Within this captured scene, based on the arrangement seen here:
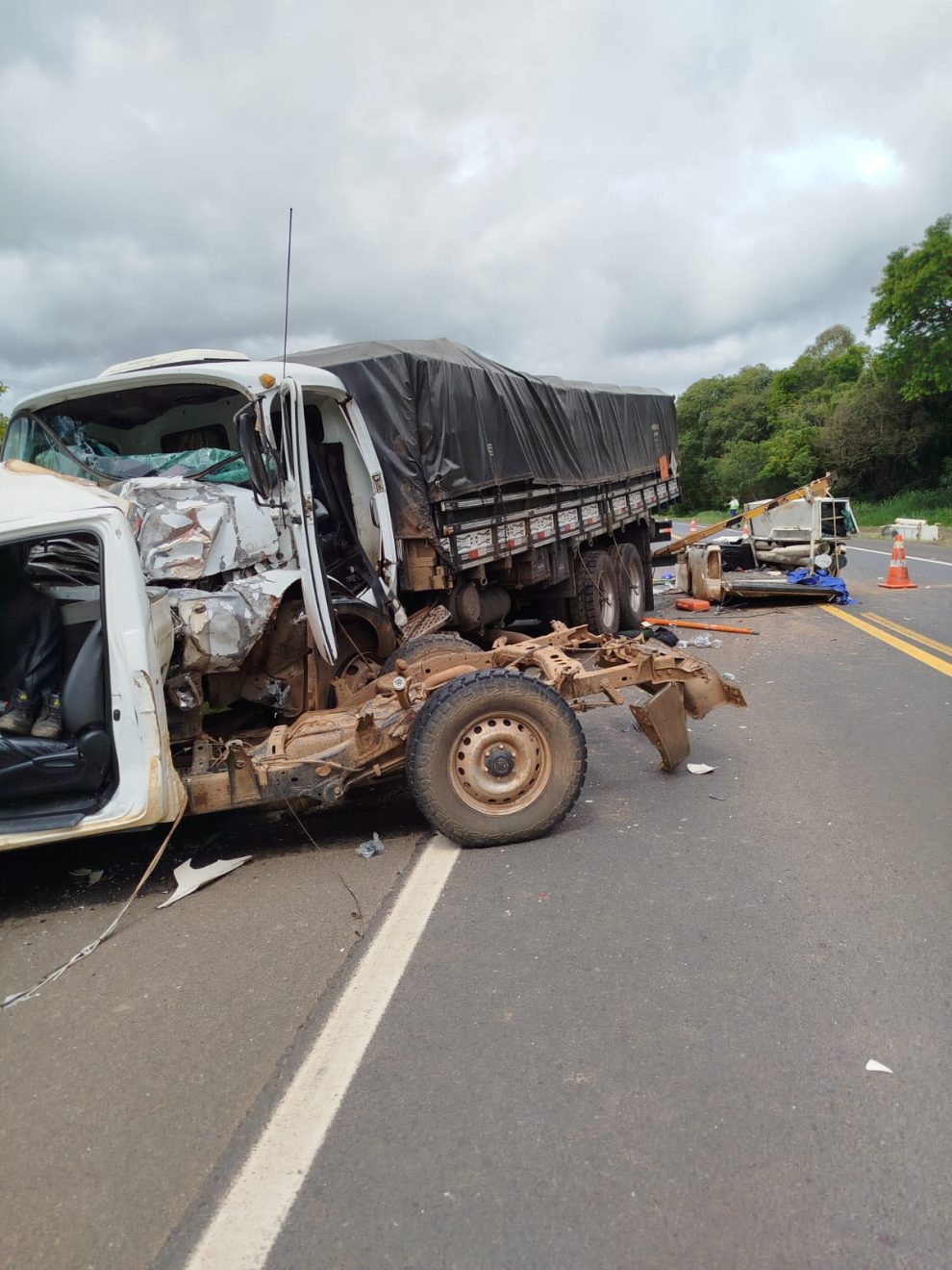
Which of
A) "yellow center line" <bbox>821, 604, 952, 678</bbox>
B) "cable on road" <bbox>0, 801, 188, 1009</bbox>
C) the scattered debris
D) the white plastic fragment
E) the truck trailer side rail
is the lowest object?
"cable on road" <bbox>0, 801, 188, 1009</bbox>

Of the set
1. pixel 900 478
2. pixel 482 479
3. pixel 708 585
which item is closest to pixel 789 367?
pixel 900 478

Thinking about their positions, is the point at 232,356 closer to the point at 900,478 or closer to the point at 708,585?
the point at 708,585

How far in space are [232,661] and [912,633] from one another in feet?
29.2

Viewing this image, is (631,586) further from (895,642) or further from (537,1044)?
(537,1044)

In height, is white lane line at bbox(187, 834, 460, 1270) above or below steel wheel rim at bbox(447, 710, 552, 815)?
below

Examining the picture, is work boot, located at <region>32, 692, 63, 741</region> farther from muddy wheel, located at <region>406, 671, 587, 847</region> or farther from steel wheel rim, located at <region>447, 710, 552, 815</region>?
steel wheel rim, located at <region>447, 710, 552, 815</region>

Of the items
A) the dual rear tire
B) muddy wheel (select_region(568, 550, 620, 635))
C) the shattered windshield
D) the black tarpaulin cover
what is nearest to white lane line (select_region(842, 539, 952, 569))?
the dual rear tire

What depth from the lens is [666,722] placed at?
209 inches

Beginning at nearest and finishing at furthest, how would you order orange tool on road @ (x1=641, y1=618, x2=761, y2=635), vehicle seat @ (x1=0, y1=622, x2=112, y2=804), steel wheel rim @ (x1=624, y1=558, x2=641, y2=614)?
vehicle seat @ (x1=0, y1=622, x2=112, y2=804), orange tool on road @ (x1=641, y1=618, x2=761, y2=635), steel wheel rim @ (x1=624, y1=558, x2=641, y2=614)

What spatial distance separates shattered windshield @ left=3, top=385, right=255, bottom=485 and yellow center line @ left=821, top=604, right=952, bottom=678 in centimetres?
673

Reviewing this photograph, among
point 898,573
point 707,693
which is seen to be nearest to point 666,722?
point 707,693

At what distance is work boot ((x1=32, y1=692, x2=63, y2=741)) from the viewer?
4121 mm

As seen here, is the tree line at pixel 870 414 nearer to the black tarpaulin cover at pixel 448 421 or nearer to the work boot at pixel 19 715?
the black tarpaulin cover at pixel 448 421

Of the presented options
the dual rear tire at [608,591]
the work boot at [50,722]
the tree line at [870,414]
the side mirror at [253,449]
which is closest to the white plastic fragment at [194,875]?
the work boot at [50,722]
